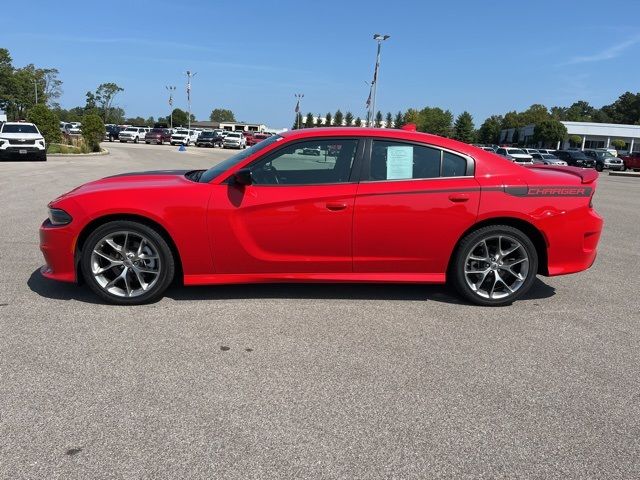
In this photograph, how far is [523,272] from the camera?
4945 mm

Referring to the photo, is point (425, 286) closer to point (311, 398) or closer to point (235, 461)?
point (311, 398)

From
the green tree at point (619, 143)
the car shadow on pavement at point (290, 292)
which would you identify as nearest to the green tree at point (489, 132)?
the green tree at point (619, 143)

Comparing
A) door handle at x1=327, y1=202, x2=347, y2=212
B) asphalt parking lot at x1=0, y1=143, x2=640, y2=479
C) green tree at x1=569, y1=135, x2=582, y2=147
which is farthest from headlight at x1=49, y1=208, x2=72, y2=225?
green tree at x1=569, y1=135, x2=582, y2=147

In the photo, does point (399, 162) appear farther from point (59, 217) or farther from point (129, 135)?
point (129, 135)

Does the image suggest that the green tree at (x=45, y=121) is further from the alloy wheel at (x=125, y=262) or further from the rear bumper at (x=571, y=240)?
the rear bumper at (x=571, y=240)

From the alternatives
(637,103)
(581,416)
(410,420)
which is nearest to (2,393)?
(410,420)

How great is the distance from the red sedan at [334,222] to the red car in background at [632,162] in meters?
42.6

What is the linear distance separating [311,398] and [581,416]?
62.5 inches

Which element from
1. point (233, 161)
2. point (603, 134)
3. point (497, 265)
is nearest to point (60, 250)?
point (233, 161)

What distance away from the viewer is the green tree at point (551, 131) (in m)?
85.5

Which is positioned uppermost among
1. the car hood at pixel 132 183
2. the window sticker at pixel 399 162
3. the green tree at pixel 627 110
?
the green tree at pixel 627 110

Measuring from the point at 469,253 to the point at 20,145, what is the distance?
74.4 feet

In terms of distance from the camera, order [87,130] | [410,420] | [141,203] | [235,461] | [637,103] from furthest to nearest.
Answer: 1. [637,103]
2. [87,130]
3. [141,203]
4. [410,420]
5. [235,461]

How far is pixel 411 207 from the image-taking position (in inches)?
185
